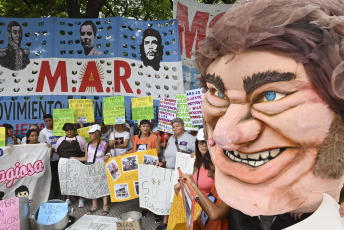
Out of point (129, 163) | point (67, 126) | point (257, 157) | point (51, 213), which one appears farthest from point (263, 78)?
point (67, 126)

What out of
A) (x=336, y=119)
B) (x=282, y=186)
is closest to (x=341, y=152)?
(x=336, y=119)

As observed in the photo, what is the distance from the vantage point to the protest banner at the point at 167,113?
5047 millimetres

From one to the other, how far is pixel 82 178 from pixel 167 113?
1902mm

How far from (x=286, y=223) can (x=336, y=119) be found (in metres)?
0.53

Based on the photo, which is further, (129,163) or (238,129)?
(129,163)

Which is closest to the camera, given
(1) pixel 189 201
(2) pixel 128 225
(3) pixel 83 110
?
(1) pixel 189 201

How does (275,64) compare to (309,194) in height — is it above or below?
above

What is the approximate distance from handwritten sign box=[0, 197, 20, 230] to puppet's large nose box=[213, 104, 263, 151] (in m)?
3.87

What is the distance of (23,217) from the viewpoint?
4.07 meters

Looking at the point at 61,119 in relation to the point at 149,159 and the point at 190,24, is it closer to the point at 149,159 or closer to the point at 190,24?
the point at 149,159

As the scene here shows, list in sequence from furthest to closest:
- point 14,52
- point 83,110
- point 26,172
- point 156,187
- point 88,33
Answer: point 88,33 < point 14,52 < point 83,110 < point 26,172 < point 156,187

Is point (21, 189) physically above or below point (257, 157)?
below

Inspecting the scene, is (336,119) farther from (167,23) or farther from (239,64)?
(167,23)

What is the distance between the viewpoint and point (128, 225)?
331 centimetres
